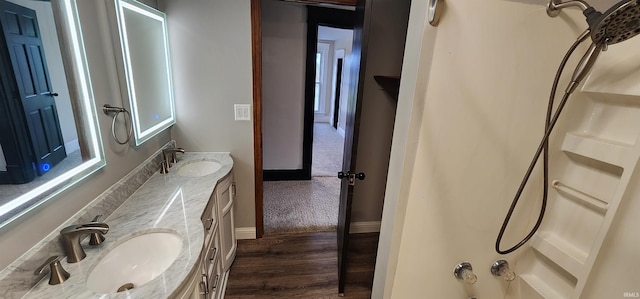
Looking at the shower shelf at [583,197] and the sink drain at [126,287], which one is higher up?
the shower shelf at [583,197]

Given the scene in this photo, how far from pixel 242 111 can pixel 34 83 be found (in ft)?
4.19

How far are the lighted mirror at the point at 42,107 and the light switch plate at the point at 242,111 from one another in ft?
3.31

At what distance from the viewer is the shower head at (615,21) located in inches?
22.4

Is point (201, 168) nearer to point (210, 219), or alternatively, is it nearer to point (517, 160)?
point (210, 219)

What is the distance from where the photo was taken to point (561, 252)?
0.90 m

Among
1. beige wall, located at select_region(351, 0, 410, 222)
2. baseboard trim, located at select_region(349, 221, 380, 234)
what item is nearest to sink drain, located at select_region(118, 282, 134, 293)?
beige wall, located at select_region(351, 0, 410, 222)

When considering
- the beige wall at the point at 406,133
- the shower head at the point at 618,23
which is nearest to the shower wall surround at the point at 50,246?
the beige wall at the point at 406,133

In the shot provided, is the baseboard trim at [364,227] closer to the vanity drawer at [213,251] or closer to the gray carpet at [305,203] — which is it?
the gray carpet at [305,203]

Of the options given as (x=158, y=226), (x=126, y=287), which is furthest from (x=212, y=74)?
(x=126, y=287)

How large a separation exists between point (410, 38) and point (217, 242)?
5.38ft

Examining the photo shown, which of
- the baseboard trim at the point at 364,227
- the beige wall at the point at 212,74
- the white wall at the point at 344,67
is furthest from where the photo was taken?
the white wall at the point at 344,67

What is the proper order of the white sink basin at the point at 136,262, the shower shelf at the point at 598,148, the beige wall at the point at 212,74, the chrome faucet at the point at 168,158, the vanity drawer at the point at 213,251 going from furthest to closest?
1. the beige wall at the point at 212,74
2. the chrome faucet at the point at 168,158
3. the vanity drawer at the point at 213,251
4. the white sink basin at the point at 136,262
5. the shower shelf at the point at 598,148

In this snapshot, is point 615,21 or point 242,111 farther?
point 242,111

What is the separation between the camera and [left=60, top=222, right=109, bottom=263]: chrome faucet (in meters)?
0.93
